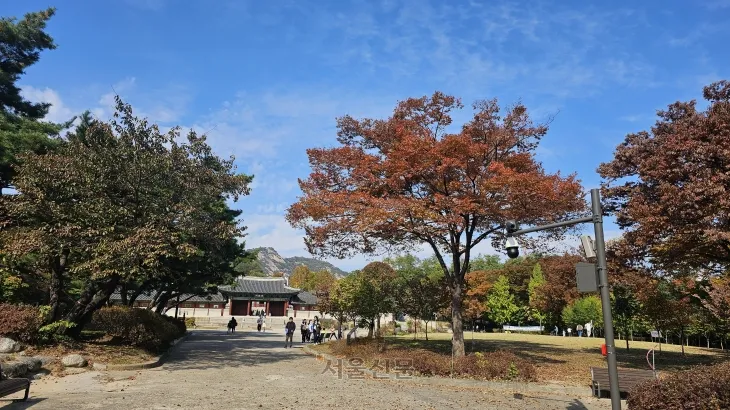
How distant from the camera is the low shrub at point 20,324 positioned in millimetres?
14023

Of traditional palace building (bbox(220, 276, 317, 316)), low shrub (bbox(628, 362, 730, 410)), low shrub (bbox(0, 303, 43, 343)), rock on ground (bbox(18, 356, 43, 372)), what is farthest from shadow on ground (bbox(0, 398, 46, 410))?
traditional palace building (bbox(220, 276, 317, 316))

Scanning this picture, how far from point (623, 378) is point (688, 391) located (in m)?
5.03

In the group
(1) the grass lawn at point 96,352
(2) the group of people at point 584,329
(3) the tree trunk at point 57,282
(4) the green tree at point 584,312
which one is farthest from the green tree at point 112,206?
(2) the group of people at point 584,329

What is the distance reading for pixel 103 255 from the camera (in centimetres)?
1426

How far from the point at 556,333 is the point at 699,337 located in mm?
17354

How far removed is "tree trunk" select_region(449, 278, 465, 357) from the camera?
650 inches

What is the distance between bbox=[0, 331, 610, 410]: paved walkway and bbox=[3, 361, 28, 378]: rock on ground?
18.8 inches

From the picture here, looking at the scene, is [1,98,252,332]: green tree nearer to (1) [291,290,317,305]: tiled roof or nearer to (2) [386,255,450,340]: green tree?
(2) [386,255,450,340]: green tree

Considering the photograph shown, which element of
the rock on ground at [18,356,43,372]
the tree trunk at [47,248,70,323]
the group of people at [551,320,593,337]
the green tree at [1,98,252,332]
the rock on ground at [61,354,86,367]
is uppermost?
the green tree at [1,98,252,332]

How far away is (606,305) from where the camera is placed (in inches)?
306

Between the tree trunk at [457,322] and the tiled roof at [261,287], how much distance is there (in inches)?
2045

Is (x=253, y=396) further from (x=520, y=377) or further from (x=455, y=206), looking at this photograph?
(x=455, y=206)

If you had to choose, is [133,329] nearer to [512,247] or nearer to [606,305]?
[512,247]

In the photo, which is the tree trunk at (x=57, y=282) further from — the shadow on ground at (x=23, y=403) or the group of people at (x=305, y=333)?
the group of people at (x=305, y=333)
